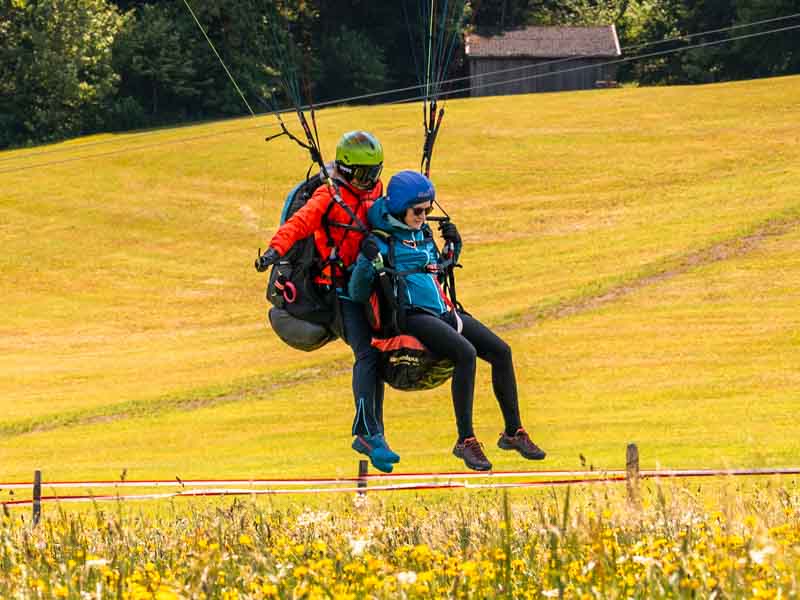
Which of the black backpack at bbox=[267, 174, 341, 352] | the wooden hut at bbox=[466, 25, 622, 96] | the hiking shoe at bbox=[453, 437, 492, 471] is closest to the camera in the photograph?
the hiking shoe at bbox=[453, 437, 492, 471]

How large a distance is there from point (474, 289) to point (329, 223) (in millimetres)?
28994

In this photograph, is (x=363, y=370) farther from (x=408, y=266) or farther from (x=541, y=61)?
(x=541, y=61)

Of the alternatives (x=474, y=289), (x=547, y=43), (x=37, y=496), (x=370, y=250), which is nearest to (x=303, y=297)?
(x=370, y=250)

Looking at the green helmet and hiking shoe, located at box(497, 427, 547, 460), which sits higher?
the green helmet

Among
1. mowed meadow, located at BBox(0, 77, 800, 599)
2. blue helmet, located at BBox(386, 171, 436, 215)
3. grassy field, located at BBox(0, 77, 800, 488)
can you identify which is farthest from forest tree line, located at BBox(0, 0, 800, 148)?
blue helmet, located at BBox(386, 171, 436, 215)

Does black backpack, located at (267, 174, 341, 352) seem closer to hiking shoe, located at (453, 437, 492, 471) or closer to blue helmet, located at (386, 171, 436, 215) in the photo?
blue helmet, located at (386, 171, 436, 215)

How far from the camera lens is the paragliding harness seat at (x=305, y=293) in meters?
9.77

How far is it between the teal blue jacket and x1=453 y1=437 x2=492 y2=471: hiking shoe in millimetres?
981

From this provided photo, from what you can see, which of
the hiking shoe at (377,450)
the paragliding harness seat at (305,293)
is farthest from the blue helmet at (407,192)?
the hiking shoe at (377,450)

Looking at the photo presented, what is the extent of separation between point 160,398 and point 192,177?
3046 centimetres

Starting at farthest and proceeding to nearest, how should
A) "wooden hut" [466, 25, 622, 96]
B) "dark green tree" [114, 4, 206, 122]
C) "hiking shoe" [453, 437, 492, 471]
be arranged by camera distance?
"wooden hut" [466, 25, 622, 96] < "dark green tree" [114, 4, 206, 122] < "hiking shoe" [453, 437, 492, 471]

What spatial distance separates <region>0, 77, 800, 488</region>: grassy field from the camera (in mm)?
22797

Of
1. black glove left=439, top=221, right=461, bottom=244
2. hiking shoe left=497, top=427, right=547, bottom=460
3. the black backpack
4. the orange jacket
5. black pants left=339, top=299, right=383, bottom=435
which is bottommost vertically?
hiking shoe left=497, top=427, right=547, bottom=460

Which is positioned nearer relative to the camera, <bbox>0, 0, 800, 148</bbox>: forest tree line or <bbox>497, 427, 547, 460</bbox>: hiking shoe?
<bbox>497, 427, 547, 460</bbox>: hiking shoe
